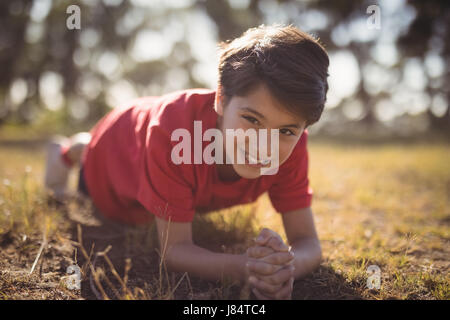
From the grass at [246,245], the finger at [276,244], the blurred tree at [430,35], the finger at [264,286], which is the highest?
the blurred tree at [430,35]

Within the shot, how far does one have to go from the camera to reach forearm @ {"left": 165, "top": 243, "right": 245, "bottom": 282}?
147cm

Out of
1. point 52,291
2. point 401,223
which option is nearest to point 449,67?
point 401,223

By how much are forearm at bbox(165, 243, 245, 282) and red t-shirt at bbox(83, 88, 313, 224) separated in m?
0.17

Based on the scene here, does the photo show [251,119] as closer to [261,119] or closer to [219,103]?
[261,119]

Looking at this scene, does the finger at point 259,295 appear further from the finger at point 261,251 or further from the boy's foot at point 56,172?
the boy's foot at point 56,172

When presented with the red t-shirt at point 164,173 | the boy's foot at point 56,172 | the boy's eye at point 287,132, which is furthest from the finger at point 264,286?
the boy's foot at point 56,172

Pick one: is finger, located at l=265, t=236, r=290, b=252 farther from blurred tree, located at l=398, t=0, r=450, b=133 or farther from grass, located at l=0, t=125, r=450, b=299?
blurred tree, located at l=398, t=0, r=450, b=133

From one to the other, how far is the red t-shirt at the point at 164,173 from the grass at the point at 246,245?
0.24 m

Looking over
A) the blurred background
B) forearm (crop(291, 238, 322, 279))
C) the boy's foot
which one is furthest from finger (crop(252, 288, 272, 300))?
the blurred background

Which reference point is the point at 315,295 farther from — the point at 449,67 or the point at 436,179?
the point at 449,67

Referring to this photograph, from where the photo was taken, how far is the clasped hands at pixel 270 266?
1.29 metres
